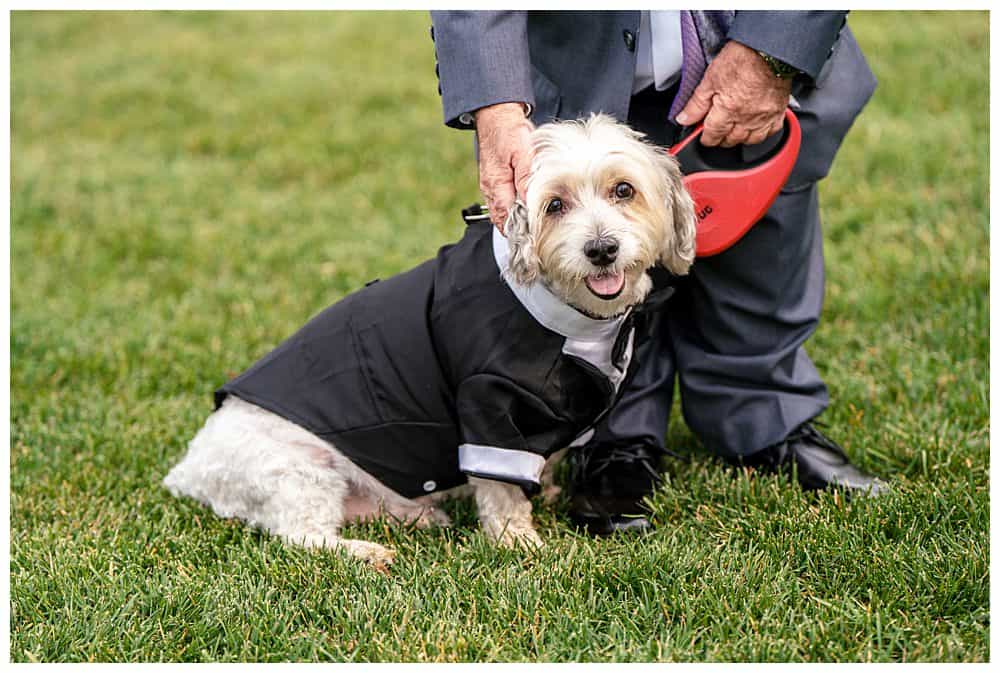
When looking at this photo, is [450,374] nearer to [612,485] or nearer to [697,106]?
[612,485]

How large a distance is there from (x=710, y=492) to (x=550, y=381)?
0.84 metres

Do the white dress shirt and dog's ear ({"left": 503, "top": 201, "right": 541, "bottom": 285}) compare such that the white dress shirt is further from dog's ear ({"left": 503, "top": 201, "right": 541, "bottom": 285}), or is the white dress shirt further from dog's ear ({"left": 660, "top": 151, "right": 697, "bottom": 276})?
dog's ear ({"left": 503, "top": 201, "right": 541, "bottom": 285})

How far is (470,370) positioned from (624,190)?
2.31 feet

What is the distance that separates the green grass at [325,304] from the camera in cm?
291

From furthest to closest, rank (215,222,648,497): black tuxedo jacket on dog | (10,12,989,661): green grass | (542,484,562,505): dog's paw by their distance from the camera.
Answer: (542,484,562,505): dog's paw
(215,222,648,497): black tuxedo jacket on dog
(10,12,989,661): green grass

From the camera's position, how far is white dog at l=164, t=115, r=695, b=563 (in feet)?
9.80

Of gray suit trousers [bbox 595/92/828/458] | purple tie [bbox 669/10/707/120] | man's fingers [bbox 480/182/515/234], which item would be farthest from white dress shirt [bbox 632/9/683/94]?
gray suit trousers [bbox 595/92/828/458]

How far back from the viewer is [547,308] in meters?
3.10

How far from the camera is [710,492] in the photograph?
362 centimetres

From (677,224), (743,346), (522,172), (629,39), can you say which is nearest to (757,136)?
(677,224)

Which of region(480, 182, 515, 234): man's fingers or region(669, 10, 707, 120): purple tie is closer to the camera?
region(480, 182, 515, 234): man's fingers

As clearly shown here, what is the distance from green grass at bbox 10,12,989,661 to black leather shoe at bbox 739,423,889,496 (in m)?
0.12
